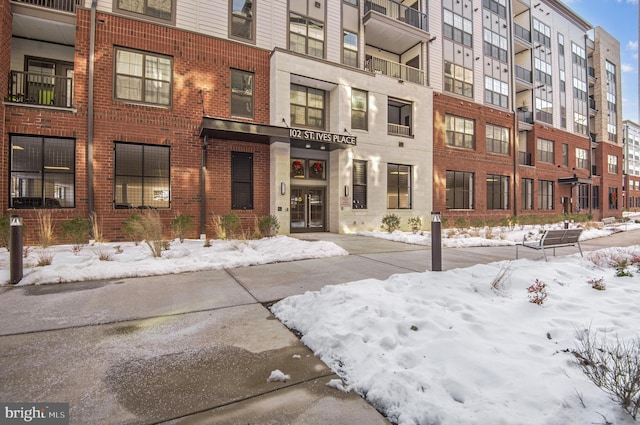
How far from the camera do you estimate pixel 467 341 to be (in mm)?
2793

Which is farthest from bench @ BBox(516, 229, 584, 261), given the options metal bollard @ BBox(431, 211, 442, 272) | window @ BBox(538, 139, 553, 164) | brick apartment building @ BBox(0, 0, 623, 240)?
window @ BBox(538, 139, 553, 164)

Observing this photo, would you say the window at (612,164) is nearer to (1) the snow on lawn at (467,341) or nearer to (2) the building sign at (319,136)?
(2) the building sign at (319,136)

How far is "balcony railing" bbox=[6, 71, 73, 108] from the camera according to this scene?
1112 cm

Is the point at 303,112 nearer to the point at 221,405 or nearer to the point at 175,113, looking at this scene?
the point at 175,113

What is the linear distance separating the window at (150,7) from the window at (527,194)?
2589 centimetres

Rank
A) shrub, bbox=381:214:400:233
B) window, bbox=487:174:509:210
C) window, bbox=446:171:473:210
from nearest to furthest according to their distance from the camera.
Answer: shrub, bbox=381:214:400:233
window, bbox=446:171:473:210
window, bbox=487:174:509:210

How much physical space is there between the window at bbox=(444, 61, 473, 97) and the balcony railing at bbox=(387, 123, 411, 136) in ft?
15.2

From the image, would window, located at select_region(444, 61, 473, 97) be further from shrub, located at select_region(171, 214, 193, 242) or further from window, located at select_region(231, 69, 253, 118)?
shrub, located at select_region(171, 214, 193, 242)

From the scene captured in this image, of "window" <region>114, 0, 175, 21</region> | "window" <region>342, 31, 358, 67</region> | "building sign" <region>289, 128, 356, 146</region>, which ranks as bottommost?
"building sign" <region>289, 128, 356, 146</region>

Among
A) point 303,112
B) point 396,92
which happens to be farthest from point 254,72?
point 396,92

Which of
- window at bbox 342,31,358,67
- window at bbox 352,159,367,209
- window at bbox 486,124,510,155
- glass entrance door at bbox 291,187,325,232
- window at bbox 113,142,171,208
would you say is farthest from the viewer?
window at bbox 486,124,510,155

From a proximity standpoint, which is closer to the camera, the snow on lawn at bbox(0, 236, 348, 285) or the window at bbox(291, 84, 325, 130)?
the snow on lawn at bbox(0, 236, 348, 285)

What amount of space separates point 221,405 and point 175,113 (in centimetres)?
1234

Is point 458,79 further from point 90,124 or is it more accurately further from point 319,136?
point 90,124
